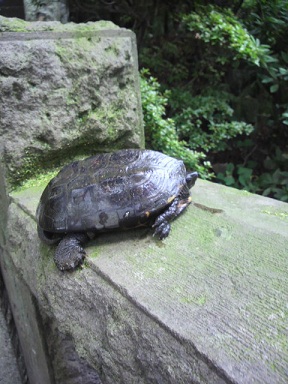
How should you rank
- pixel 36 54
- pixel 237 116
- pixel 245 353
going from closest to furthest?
pixel 245 353, pixel 36 54, pixel 237 116

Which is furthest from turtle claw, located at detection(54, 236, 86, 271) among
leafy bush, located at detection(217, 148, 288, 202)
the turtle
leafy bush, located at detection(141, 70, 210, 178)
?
leafy bush, located at detection(217, 148, 288, 202)

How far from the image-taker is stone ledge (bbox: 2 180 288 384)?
1.01 m

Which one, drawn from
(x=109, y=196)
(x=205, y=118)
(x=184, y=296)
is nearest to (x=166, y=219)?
(x=109, y=196)

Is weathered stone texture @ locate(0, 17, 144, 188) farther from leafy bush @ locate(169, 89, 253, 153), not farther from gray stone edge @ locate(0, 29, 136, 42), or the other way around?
leafy bush @ locate(169, 89, 253, 153)

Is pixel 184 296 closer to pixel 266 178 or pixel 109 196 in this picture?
pixel 109 196

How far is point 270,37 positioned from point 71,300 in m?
3.39

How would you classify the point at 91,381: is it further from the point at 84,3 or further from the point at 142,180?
the point at 84,3

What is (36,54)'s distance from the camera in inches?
78.7

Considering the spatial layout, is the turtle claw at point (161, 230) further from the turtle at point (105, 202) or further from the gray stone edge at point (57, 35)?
the gray stone edge at point (57, 35)

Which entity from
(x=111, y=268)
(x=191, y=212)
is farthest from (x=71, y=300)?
(x=191, y=212)

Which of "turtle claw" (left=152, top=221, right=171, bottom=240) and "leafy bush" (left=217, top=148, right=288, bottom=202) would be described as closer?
"turtle claw" (left=152, top=221, right=171, bottom=240)

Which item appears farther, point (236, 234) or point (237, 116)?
point (237, 116)

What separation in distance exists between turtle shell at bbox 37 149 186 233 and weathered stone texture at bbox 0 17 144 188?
606mm

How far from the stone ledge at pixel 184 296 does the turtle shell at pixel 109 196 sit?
160 mm
